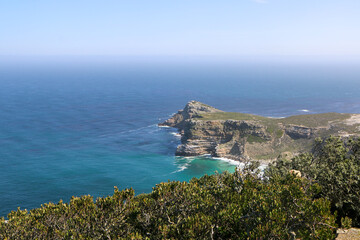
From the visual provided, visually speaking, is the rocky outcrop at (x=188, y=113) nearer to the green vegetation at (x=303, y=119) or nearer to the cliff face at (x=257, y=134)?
the green vegetation at (x=303, y=119)

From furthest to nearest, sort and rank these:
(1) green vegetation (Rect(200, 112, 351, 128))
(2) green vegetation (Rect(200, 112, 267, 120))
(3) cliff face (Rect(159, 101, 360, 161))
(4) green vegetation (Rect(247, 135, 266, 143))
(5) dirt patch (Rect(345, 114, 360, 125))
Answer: (2) green vegetation (Rect(200, 112, 267, 120)) → (1) green vegetation (Rect(200, 112, 351, 128)) → (5) dirt patch (Rect(345, 114, 360, 125)) → (4) green vegetation (Rect(247, 135, 266, 143)) → (3) cliff face (Rect(159, 101, 360, 161))

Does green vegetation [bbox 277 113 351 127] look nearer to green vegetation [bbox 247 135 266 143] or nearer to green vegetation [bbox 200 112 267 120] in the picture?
green vegetation [bbox 200 112 267 120]

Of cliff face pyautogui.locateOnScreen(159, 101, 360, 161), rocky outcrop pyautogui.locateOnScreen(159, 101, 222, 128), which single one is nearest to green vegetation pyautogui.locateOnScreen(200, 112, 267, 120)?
cliff face pyautogui.locateOnScreen(159, 101, 360, 161)

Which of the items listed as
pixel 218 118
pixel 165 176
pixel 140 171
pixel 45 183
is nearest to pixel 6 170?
pixel 45 183

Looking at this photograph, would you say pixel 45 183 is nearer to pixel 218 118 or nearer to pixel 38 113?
pixel 218 118

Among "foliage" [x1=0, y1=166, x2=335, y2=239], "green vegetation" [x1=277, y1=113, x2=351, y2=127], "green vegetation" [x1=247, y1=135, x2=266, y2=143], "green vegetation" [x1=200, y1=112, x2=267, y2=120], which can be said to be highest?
"foliage" [x1=0, y1=166, x2=335, y2=239]

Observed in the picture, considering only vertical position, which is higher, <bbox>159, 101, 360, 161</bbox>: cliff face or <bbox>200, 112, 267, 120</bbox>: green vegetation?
<bbox>200, 112, 267, 120</bbox>: green vegetation

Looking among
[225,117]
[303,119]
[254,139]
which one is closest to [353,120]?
[303,119]
